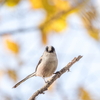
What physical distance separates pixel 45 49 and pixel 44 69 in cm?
22

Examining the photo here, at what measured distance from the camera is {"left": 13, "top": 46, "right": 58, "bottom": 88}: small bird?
237 centimetres

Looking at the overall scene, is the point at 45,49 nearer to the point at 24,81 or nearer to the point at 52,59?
the point at 52,59

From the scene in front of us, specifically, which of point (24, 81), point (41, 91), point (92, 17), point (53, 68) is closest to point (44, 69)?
point (53, 68)

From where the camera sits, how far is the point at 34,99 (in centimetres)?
184

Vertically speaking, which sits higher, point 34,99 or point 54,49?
point 54,49

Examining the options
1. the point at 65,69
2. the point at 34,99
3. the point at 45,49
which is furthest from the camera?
the point at 45,49

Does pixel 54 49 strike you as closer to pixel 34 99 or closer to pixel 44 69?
pixel 44 69

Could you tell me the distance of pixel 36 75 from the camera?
8.63ft

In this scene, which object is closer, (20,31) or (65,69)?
(20,31)

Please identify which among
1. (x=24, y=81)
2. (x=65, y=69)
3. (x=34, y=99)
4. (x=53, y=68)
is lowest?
(x=34, y=99)

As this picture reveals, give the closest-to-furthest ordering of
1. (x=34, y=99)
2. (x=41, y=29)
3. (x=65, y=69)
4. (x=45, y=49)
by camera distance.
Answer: (x=34, y=99) → (x=41, y=29) → (x=65, y=69) → (x=45, y=49)

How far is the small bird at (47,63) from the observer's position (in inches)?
93.4

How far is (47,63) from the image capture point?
2.41 meters

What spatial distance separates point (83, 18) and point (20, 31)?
24.1 inches
